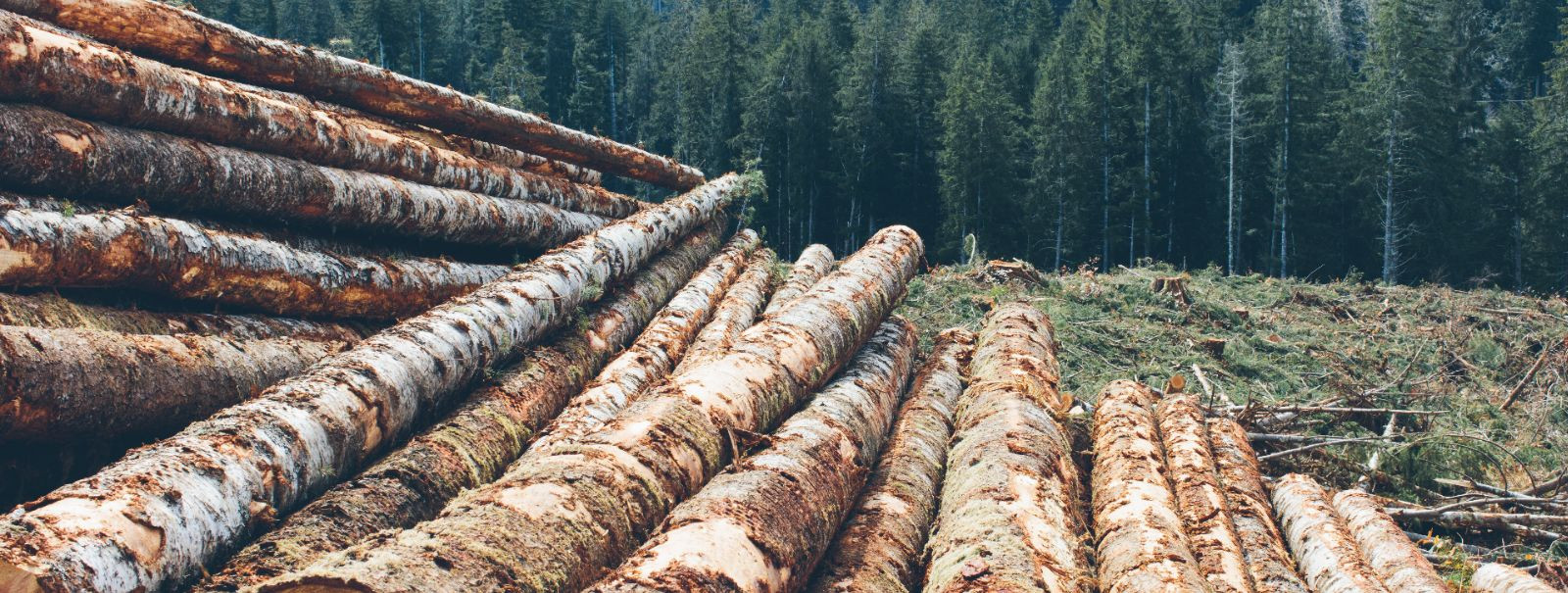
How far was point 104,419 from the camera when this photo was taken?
487 centimetres

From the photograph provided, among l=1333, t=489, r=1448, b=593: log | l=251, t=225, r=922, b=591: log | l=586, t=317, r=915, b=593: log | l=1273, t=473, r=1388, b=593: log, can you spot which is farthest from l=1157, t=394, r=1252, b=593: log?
l=251, t=225, r=922, b=591: log

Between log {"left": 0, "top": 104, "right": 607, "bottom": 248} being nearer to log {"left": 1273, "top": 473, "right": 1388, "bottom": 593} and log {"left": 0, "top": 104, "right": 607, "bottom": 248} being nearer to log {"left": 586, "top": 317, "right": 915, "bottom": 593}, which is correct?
log {"left": 586, "top": 317, "right": 915, "bottom": 593}

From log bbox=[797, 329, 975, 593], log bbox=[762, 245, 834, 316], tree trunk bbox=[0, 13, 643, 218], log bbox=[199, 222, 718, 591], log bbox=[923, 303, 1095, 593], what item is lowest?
log bbox=[797, 329, 975, 593]

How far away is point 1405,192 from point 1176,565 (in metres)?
38.0

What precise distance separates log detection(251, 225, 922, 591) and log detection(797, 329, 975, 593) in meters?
0.72

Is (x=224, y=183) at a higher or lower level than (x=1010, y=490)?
higher

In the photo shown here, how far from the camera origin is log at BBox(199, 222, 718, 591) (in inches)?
171

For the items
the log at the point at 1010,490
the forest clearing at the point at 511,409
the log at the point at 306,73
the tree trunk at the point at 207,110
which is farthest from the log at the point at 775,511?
the log at the point at 306,73

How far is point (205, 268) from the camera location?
635 cm

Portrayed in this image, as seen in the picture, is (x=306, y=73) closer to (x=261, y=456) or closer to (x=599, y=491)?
(x=261, y=456)

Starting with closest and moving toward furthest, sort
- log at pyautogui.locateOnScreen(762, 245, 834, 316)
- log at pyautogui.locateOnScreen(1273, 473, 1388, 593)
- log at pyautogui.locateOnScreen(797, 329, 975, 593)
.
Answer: log at pyautogui.locateOnScreen(797, 329, 975, 593) < log at pyautogui.locateOnScreen(1273, 473, 1388, 593) < log at pyautogui.locateOnScreen(762, 245, 834, 316)

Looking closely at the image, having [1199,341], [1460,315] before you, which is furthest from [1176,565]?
[1460,315]

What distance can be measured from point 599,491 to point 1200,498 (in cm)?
367

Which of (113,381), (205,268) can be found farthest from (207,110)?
(113,381)
